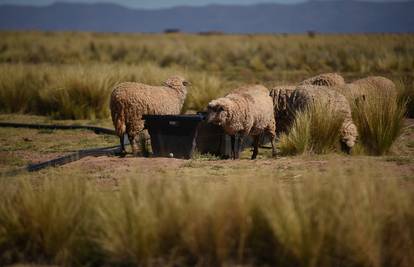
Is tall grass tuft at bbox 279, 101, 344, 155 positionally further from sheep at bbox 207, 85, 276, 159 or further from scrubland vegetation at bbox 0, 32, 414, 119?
scrubland vegetation at bbox 0, 32, 414, 119

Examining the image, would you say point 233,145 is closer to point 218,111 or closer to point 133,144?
point 218,111

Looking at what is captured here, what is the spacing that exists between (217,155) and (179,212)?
18.3 feet

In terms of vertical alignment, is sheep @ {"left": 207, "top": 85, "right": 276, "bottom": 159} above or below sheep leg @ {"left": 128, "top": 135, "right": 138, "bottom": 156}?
above

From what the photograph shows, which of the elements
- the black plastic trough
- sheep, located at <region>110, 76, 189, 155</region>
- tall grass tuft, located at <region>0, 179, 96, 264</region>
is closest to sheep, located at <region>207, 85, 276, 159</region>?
the black plastic trough

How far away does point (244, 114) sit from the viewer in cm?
1148

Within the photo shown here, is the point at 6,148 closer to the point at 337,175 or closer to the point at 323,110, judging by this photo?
the point at 323,110

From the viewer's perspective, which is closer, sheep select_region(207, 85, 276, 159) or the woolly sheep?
sheep select_region(207, 85, 276, 159)

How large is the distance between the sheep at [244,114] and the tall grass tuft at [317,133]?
2.17 ft

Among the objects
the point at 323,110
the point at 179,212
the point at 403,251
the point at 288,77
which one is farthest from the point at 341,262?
the point at 288,77

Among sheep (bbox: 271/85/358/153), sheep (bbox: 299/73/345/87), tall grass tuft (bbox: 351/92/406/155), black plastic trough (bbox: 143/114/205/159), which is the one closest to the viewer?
black plastic trough (bbox: 143/114/205/159)

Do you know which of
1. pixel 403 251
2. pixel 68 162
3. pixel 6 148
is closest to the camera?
pixel 403 251

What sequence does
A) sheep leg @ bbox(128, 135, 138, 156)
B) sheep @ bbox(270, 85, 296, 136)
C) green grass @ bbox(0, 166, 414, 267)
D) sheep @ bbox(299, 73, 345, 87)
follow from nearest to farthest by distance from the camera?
green grass @ bbox(0, 166, 414, 267), sheep leg @ bbox(128, 135, 138, 156), sheep @ bbox(270, 85, 296, 136), sheep @ bbox(299, 73, 345, 87)

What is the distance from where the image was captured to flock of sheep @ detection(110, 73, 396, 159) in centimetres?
1141

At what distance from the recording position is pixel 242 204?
6.73 meters
